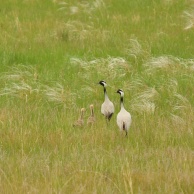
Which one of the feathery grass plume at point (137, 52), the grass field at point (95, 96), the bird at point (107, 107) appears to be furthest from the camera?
the feathery grass plume at point (137, 52)

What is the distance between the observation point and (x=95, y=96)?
8117 millimetres

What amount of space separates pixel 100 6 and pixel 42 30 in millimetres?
3071

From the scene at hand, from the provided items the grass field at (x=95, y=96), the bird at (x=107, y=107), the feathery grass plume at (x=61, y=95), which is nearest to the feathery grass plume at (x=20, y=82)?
the grass field at (x=95, y=96)

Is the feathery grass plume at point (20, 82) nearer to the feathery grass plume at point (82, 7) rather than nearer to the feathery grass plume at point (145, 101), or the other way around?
the feathery grass plume at point (145, 101)

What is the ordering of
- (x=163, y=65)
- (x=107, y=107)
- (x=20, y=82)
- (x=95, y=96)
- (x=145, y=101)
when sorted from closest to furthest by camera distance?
(x=107, y=107), (x=145, y=101), (x=95, y=96), (x=20, y=82), (x=163, y=65)

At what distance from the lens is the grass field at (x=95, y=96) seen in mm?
4695

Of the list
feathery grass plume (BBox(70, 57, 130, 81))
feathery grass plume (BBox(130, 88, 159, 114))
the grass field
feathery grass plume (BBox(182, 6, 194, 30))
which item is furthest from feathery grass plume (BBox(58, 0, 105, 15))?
feathery grass plume (BBox(130, 88, 159, 114))

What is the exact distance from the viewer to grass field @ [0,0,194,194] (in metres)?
4.70

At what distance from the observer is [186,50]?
10.8 meters

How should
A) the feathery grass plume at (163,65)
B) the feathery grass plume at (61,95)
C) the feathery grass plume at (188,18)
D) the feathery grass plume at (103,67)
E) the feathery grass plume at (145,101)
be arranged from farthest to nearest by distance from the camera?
1. the feathery grass plume at (188,18)
2. the feathery grass plume at (163,65)
3. the feathery grass plume at (103,67)
4. the feathery grass plume at (61,95)
5. the feathery grass plume at (145,101)

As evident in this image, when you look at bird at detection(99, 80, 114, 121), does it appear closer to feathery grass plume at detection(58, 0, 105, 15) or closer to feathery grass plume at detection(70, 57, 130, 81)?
feathery grass plume at detection(70, 57, 130, 81)

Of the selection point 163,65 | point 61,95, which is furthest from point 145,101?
point 163,65

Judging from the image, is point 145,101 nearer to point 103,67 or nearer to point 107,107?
point 107,107

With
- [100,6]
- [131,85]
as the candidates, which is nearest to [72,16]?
[100,6]
